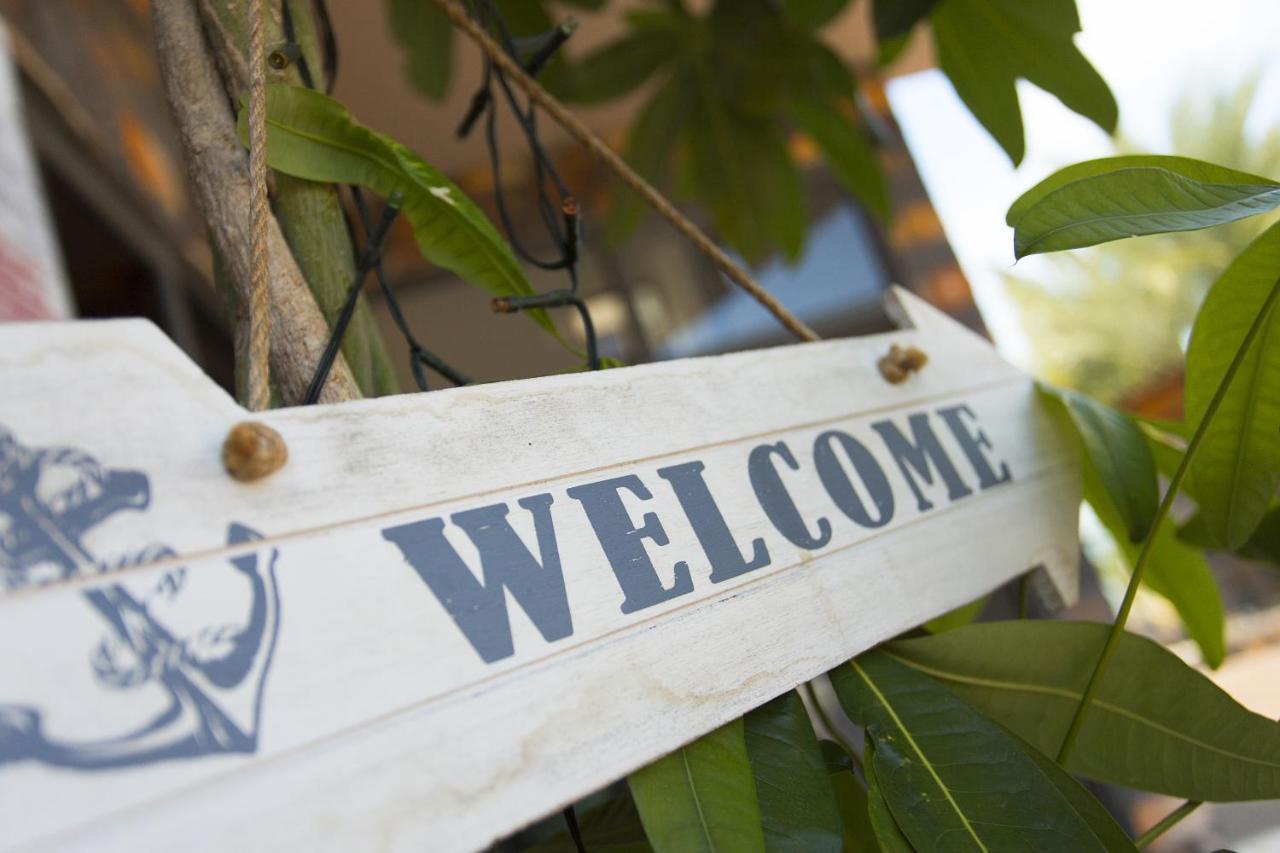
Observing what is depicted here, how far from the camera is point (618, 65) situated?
1251mm

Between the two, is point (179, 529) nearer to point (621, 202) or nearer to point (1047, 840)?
point (1047, 840)

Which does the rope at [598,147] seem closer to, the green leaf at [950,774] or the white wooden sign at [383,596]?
the white wooden sign at [383,596]

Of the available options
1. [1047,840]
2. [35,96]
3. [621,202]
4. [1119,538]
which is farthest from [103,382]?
[35,96]

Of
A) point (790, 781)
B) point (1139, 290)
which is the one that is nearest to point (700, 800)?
point (790, 781)

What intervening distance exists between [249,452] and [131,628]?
6 centimetres

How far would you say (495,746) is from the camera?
0.32 m

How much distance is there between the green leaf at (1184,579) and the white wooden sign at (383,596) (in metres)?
0.29

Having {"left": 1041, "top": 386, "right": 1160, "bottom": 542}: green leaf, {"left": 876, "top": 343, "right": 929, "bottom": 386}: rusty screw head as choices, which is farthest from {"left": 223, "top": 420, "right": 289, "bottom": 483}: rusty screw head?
{"left": 1041, "top": 386, "right": 1160, "bottom": 542}: green leaf

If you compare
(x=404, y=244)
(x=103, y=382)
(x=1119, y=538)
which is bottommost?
(x=404, y=244)

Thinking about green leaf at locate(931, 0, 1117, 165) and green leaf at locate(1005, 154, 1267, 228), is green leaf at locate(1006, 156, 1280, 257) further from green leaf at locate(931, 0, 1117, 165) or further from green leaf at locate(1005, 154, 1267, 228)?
green leaf at locate(931, 0, 1117, 165)

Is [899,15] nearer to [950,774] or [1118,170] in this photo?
[1118,170]

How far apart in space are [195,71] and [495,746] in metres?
0.34

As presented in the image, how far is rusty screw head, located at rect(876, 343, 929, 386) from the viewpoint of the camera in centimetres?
56

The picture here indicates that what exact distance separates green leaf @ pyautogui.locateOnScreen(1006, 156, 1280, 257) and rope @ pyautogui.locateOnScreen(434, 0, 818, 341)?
0.51ft
